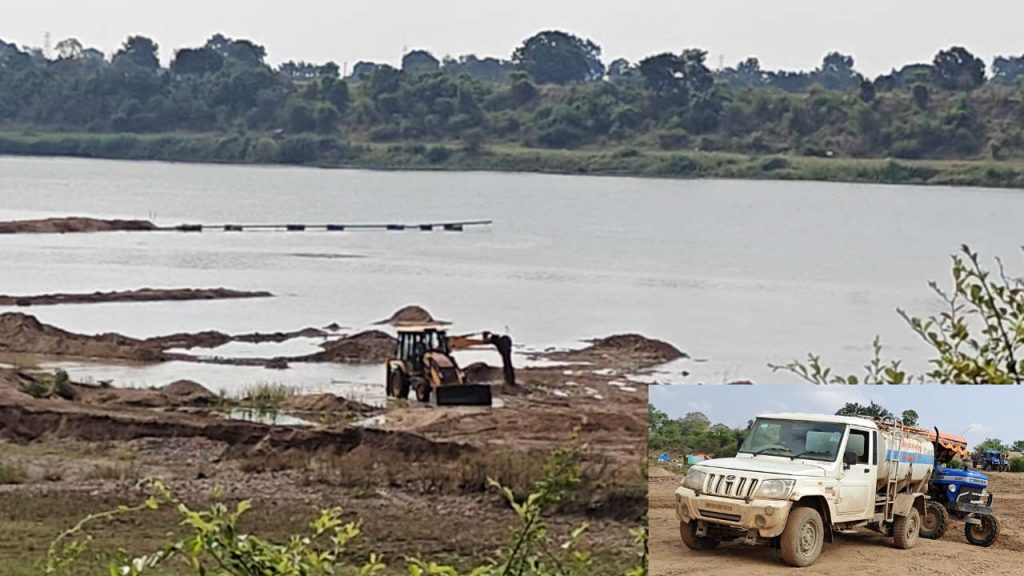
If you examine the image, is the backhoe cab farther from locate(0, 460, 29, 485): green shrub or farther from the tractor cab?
locate(0, 460, 29, 485): green shrub

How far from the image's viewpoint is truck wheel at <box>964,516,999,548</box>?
6.81 feet

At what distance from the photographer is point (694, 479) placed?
2041mm

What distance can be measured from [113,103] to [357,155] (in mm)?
15675

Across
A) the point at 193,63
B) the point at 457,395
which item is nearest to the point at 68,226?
the point at 193,63

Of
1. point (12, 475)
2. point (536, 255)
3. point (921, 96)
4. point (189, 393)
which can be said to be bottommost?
point (536, 255)

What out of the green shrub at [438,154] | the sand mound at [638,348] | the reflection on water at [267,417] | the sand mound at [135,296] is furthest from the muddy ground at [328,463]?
the green shrub at [438,154]

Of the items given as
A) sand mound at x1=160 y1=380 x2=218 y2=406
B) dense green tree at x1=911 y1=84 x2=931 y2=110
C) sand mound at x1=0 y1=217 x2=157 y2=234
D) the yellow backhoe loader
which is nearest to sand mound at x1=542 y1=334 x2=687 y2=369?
the yellow backhoe loader

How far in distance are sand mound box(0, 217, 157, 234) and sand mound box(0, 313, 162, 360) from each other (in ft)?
119

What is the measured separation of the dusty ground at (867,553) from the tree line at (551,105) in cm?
7395

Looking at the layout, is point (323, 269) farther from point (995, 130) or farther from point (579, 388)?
point (995, 130)

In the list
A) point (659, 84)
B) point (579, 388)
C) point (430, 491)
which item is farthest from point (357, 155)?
point (430, 491)

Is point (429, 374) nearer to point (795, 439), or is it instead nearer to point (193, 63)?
point (795, 439)

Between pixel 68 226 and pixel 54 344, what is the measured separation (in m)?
38.6

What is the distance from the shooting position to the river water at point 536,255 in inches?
1677
